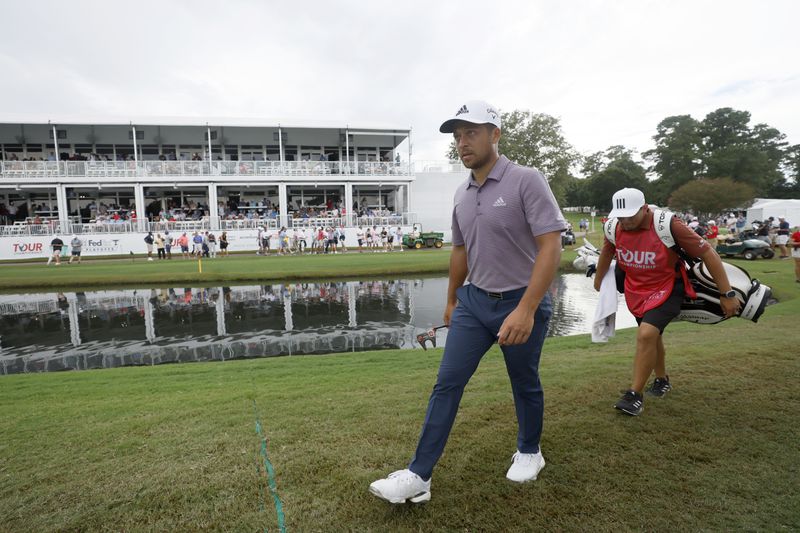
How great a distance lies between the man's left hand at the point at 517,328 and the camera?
8.64ft

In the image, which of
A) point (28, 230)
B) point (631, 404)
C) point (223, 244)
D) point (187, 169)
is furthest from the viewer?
point (187, 169)

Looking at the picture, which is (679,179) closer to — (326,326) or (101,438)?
(326,326)

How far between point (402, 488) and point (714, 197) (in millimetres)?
63553

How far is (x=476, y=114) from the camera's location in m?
2.80

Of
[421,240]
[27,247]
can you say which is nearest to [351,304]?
[421,240]

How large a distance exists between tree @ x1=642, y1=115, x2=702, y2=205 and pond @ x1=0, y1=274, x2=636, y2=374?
7191 cm

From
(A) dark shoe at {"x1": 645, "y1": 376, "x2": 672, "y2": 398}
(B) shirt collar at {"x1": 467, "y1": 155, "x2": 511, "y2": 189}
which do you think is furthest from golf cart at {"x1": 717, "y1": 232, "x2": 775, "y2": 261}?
(B) shirt collar at {"x1": 467, "y1": 155, "x2": 511, "y2": 189}

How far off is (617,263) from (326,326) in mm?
7811

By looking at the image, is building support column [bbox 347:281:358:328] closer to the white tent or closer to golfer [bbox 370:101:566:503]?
golfer [bbox 370:101:566:503]

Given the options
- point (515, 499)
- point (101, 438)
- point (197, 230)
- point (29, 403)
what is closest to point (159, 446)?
point (101, 438)

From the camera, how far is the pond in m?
9.30

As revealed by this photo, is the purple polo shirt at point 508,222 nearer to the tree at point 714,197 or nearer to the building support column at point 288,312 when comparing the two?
the building support column at point 288,312

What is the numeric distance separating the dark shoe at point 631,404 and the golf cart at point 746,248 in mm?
21550

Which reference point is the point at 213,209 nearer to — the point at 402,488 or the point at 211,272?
the point at 211,272
